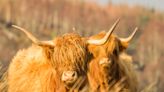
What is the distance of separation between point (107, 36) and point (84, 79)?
105 centimetres

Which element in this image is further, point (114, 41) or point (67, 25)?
point (67, 25)

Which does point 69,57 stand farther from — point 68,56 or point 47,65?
point 47,65

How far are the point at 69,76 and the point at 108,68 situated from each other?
7.09ft

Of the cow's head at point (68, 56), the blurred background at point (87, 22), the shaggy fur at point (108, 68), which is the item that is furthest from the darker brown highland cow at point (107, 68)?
the blurred background at point (87, 22)

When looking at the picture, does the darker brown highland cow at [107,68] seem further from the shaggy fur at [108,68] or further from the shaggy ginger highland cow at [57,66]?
the shaggy ginger highland cow at [57,66]

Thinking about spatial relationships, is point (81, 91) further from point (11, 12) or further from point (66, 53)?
point (11, 12)

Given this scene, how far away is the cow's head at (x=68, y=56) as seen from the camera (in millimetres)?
16078

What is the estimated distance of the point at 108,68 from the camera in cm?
1798

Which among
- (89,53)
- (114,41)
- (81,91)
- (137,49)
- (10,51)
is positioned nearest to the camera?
(81,91)

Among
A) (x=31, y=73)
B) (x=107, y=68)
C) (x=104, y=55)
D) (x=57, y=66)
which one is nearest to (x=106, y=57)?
(x=104, y=55)

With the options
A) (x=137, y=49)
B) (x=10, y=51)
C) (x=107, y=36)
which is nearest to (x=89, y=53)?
(x=107, y=36)

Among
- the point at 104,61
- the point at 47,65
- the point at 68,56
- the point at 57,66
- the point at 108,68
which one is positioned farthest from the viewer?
the point at 108,68

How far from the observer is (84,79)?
16484mm

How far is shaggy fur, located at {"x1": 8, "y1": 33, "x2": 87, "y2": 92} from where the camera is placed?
16.3 metres
